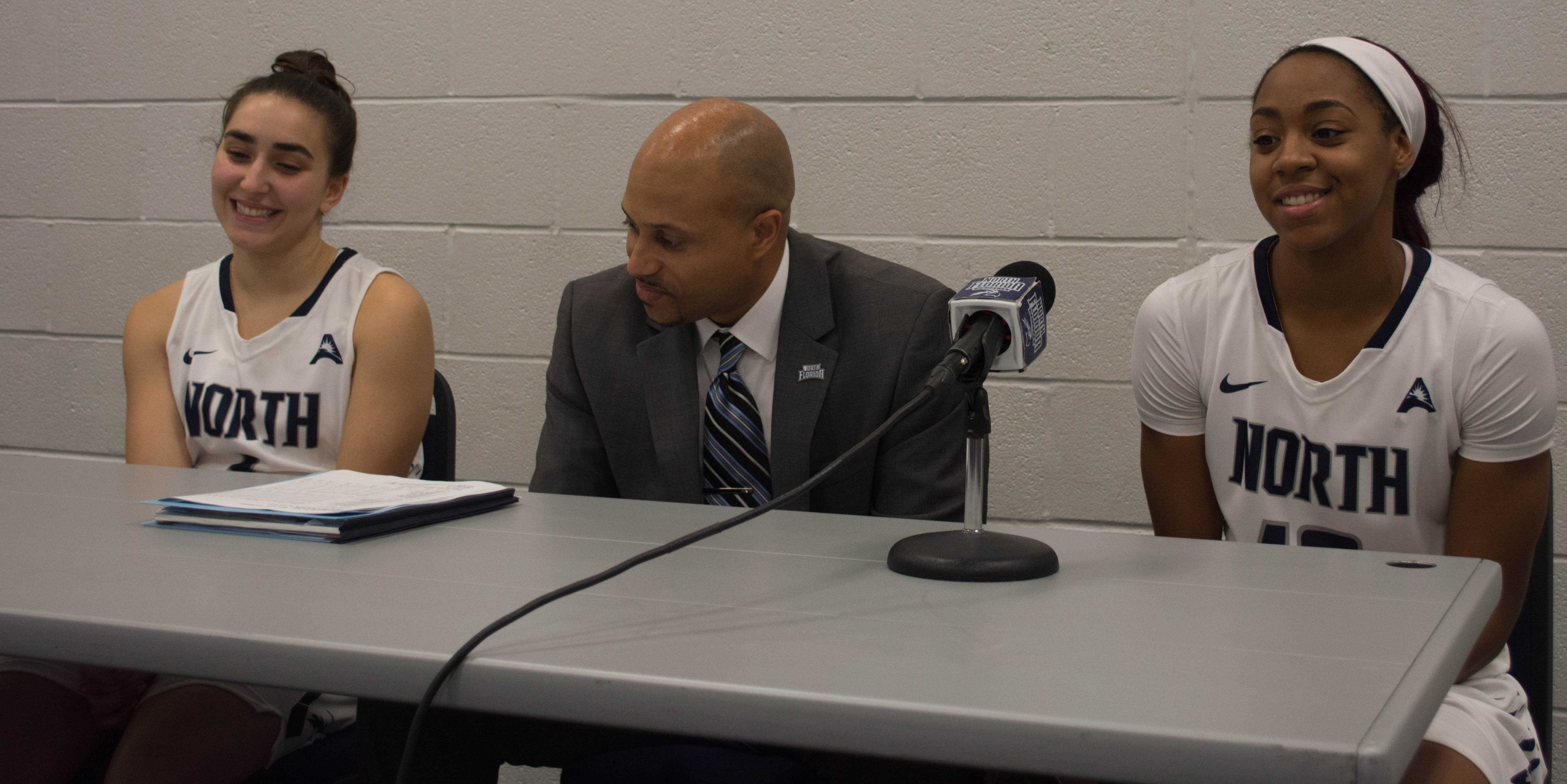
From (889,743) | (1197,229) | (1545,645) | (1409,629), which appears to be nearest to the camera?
(889,743)

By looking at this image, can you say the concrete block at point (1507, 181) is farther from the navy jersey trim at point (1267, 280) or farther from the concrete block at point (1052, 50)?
the navy jersey trim at point (1267, 280)

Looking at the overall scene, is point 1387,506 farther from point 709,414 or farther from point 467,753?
point 467,753

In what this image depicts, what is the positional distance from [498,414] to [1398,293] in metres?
1.70

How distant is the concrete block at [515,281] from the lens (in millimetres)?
2473

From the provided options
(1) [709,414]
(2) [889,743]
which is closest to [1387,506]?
(1) [709,414]

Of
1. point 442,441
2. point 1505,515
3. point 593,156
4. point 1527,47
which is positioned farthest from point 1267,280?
point 593,156

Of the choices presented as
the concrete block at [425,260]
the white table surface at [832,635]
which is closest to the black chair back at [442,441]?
the white table surface at [832,635]

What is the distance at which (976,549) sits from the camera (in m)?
0.98

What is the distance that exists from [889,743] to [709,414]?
1039 millimetres

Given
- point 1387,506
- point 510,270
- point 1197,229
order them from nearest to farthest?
point 1387,506, point 1197,229, point 510,270

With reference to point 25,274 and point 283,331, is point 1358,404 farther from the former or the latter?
point 25,274

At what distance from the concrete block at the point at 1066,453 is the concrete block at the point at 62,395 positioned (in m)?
1.89

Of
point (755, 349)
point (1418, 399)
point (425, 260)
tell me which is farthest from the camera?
point (425, 260)

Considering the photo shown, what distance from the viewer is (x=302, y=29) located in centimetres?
260
